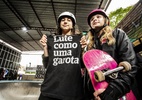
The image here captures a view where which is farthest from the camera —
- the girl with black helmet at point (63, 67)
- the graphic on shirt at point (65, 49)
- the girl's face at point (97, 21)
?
the girl's face at point (97, 21)

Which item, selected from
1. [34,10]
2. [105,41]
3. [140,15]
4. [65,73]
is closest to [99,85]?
[65,73]

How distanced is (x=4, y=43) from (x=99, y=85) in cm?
1642

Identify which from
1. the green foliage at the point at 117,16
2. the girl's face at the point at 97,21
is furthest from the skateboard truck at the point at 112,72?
the green foliage at the point at 117,16

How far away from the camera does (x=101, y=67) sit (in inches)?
50.9

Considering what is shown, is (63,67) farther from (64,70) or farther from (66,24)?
(66,24)

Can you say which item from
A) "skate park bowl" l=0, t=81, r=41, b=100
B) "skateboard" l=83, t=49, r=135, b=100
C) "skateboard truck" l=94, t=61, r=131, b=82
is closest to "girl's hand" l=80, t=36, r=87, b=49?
"skateboard" l=83, t=49, r=135, b=100

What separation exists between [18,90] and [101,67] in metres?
4.51

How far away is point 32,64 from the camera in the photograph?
2144 cm

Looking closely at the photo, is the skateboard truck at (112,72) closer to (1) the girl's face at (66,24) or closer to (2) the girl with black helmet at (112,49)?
(2) the girl with black helmet at (112,49)

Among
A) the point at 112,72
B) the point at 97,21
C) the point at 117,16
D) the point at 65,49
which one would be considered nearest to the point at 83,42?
the point at 65,49

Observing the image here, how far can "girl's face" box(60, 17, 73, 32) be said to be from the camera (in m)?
1.82

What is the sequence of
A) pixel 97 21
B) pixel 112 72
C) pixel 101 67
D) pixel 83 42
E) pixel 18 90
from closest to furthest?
pixel 112 72
pixel 101 67
pixel 83 42
pixel 97 21
pixel 18 90

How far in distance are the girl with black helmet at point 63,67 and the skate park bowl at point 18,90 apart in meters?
3.13

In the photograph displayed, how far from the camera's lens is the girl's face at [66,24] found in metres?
1.82
